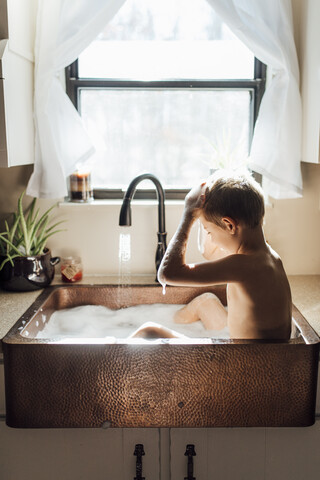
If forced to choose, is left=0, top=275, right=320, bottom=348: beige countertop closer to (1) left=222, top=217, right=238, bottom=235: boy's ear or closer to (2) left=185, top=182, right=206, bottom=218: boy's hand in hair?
(1) left=222, top=217, right=238, bottom=235: boy's ear

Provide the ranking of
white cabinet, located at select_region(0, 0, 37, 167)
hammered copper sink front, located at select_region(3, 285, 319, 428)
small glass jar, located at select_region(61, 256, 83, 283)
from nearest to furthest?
hammered copper sink front, located at select_region(3, 285, 319, 428) < white cabinet, located at select_region(0, 0, 37, 167) < small glass jar, located at select_region(61, 256, 83, 283)

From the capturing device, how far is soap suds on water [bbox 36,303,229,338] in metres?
1.75

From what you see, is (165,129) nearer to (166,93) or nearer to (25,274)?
(166,93)

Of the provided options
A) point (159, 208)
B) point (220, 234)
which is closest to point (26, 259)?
point (159, 208)

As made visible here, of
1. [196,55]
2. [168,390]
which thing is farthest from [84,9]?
[168,390]

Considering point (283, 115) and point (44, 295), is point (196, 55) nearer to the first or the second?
point (283, 115)

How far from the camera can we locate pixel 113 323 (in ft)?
6.00

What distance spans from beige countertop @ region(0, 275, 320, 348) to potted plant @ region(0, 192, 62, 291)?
0.14 ft

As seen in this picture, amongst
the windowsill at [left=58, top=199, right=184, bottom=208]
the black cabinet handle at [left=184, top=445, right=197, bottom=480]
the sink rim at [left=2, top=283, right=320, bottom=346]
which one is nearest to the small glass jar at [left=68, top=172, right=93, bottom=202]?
the windowsill at [left=58, top=199, right=184, bottom=208]

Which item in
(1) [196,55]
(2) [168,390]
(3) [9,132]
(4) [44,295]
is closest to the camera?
(2) [168,390]

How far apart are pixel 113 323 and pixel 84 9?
114cm

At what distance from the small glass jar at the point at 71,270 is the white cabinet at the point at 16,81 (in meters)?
0.42

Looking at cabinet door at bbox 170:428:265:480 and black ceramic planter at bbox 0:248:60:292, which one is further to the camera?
black ceramic planter at bbox 0:248:60:292

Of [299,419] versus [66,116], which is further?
[66,116]
